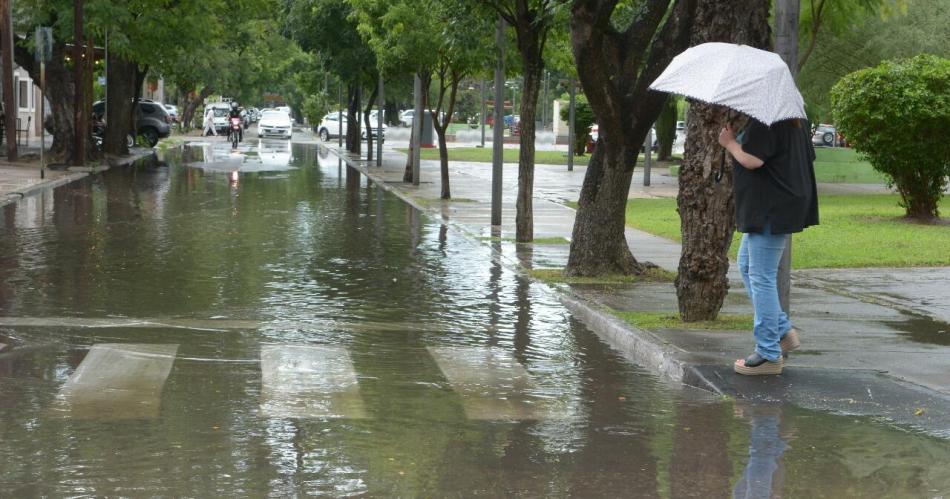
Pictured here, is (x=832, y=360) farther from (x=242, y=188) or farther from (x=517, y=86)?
(x=517, y=86)

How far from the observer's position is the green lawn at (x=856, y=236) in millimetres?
16094

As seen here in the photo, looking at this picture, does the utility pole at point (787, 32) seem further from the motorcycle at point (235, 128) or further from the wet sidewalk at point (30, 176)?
the motorcycle at point (235, 128)

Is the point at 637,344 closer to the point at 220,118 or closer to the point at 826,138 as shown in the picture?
the point at 826,138

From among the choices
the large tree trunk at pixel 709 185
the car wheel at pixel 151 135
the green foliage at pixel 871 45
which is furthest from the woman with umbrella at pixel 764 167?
the car wheel at pixel 151 135

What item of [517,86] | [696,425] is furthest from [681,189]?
[517,86]

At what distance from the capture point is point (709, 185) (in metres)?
10.5

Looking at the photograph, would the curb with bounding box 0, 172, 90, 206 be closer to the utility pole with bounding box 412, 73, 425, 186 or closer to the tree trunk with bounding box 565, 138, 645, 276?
the utility pole with bounding box 412, 73, 425, 186

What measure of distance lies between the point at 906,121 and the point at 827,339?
1162 centimetres

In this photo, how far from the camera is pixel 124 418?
7188 millimetres

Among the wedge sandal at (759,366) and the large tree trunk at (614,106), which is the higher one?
the large tree trunk at (614,106)

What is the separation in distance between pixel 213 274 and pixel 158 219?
7.03 m

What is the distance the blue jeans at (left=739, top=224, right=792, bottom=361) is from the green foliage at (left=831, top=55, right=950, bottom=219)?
1309 centimetres

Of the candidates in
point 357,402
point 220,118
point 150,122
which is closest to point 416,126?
point 357,402

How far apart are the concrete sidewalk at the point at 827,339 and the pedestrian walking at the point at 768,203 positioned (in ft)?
1.02
